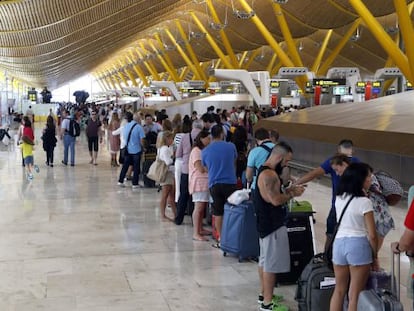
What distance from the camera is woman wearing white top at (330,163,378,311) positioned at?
15.2ft

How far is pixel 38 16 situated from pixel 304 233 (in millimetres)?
23850

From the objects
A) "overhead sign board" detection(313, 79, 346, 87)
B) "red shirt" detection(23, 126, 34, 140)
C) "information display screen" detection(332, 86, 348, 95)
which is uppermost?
"overhead sign board" detection(313, 79, 346, 87)

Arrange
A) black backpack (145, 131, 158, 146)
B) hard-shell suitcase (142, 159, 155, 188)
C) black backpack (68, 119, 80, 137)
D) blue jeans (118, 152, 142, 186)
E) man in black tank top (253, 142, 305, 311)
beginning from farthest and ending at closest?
black backpack (68, 119, 80, 137) < hard-shell suitcase (142, 159, 155, 188) < black backpack (145, 131, 158, 146) < blue jeans (118, 152, 142, 186) < man in black tank top (253, 142, 305, 311)

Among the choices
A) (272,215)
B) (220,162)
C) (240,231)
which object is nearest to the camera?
(272,215)

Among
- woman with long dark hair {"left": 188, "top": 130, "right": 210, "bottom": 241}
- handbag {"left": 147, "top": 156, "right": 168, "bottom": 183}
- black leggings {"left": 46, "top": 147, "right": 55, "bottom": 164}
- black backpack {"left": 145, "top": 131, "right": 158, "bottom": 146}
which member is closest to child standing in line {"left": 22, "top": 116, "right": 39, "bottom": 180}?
black leggings {"left": 46, "top": 147, "right": 55, "bottom": 164}

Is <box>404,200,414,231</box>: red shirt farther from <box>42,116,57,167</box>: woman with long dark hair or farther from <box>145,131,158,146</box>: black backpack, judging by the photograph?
<box>42,116,57,167</box>: woman with long dark hair

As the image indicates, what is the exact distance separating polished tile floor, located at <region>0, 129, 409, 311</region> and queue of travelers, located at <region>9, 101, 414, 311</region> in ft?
1.59

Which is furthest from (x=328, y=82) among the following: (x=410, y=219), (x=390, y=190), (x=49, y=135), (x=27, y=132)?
(x=410, y=219)

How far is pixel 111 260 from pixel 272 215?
9.14 ft

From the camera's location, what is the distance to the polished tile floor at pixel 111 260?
6172 mm

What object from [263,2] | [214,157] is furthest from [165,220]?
[263,2]

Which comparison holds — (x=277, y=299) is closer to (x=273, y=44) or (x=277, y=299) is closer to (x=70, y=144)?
(x=70, y=144)

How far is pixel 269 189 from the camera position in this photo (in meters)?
5.46

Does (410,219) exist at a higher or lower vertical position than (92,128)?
lower
